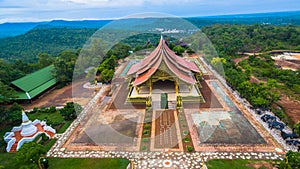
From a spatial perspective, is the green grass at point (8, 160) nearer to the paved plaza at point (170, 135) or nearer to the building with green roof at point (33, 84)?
the paved plaza at point (170, 135)

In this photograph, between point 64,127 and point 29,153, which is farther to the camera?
point 64,127

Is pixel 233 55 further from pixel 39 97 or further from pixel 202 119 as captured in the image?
pixel 39 97

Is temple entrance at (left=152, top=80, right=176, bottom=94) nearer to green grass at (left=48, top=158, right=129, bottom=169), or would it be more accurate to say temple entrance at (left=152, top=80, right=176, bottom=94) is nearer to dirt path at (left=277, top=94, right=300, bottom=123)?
green grass at (left=48, top=158, right=129, bottom=169)

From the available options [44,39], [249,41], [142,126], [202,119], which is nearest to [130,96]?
[142,126]

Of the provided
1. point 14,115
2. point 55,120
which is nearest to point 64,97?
point 55,120

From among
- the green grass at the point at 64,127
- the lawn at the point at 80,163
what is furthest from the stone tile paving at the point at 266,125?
the green grass at the point at 64,127

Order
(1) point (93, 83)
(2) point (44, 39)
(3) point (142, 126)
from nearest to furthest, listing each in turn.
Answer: (3) point (142, 126)
(1) point (93, 83)
(2) point (44, 39)

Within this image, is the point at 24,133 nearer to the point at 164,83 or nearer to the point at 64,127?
the point at 64,127
